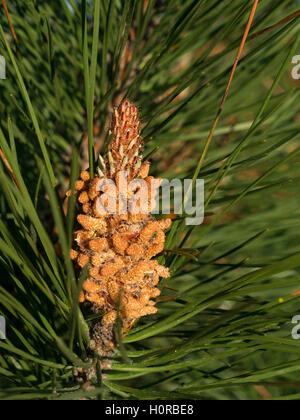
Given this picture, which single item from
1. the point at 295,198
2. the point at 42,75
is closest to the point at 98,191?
the point at 42,75

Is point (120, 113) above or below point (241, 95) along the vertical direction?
below

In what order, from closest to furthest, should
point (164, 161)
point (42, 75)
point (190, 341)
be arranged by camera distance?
point (190, 341)
point (42, 75)
point (164, 161)

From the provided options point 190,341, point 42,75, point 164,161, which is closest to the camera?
point 190,341

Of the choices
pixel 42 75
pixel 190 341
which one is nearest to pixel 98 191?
pixel 190 341

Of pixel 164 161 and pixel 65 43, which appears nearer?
pixel 65 43
